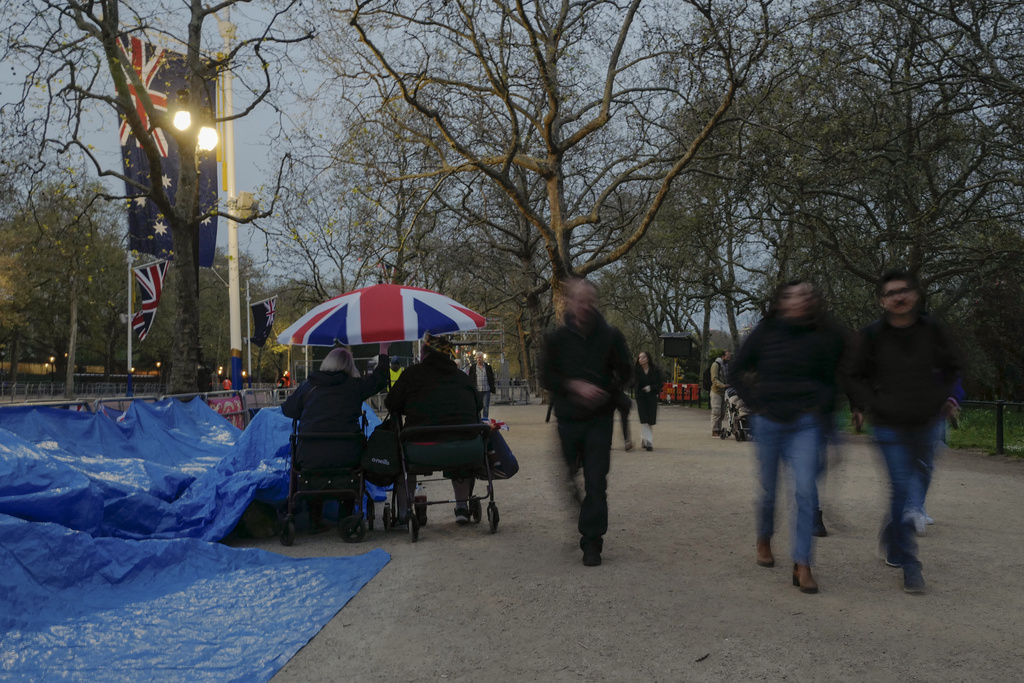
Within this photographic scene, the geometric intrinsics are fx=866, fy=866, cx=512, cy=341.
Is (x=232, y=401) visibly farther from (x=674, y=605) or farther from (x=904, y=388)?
(x=904, y=388)

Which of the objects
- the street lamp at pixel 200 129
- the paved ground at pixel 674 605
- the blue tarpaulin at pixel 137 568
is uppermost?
the street lamp at pixel 200 129

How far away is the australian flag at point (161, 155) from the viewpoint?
17.5 m

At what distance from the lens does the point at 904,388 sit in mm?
5422

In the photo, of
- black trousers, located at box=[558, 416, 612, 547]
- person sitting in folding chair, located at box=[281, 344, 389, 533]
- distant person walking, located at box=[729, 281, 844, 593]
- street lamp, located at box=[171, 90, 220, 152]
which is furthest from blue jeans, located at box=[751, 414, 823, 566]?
street lamp, located at box=[171, 90, 220, 152]

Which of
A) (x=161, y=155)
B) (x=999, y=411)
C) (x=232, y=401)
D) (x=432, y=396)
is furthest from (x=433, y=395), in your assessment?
(x=161, y=155)

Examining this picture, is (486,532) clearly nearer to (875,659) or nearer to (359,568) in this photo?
(359,568)

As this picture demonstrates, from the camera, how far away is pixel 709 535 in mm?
7379

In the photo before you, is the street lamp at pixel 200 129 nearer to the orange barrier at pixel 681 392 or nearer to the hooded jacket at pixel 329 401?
the hooded jacket at pixel 329 401

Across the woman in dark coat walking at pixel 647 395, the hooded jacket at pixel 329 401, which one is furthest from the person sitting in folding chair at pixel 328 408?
the woman in dark coat walking at pixel 647 395

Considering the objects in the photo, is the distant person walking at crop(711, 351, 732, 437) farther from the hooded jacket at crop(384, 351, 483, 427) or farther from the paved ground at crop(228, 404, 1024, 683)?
the hooded jacket at crop(384, 351, 483, 427)

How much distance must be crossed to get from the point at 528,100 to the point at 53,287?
4383 cm

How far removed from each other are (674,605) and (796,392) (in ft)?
5.04

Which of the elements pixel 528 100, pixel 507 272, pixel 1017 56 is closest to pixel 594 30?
pixel 528 100

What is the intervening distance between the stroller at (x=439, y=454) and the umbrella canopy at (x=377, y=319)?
963 millimetres
